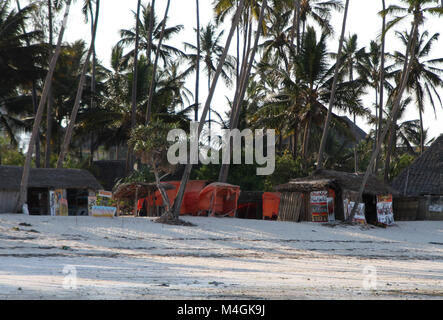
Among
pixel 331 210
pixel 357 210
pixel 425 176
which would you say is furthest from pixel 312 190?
pixel 425 176

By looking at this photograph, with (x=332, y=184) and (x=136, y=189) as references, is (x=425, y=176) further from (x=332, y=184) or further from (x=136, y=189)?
(x=136, y=189)

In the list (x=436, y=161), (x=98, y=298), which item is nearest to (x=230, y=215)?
(x=436, y=161)

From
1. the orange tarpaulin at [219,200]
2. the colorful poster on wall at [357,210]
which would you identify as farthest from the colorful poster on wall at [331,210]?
the orange tarpaulin at [219,200]

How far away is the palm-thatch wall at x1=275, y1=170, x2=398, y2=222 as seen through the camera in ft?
82.0

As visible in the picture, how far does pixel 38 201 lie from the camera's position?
26.5 meters

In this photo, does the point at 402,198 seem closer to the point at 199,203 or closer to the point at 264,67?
the point at 264,67

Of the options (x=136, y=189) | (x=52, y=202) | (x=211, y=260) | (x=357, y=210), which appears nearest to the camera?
(x=211, y=260)

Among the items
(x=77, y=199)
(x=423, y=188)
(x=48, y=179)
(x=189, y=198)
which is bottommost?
(x=77, y=199)

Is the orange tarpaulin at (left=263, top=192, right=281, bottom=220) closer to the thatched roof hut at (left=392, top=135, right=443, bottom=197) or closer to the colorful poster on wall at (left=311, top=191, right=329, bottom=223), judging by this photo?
the colorful poster on wall at (left=311, top=191, right=329, bottom=223)

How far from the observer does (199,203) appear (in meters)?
25.7

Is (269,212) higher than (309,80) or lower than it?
lower

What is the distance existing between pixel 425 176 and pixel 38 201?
19270 millimetres
